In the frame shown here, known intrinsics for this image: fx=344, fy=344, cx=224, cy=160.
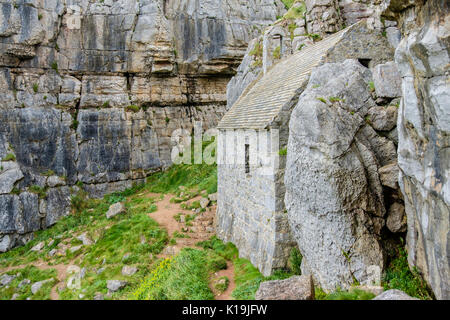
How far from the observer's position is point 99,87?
81.3ft

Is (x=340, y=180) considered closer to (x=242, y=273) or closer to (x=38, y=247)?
(x=242, y=273)

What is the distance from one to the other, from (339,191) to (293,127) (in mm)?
1876

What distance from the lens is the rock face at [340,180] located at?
7457 mm

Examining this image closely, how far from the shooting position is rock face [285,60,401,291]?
7.46m

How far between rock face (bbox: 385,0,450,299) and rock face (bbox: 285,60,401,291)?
1016 millimetres

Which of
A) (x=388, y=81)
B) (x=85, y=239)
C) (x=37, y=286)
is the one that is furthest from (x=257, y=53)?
(x=37, y=286)

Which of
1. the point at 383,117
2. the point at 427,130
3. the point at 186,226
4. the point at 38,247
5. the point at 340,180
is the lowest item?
the point at 38,247

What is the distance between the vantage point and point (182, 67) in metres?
26.5

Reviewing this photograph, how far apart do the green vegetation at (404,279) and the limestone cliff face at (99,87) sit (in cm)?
2074

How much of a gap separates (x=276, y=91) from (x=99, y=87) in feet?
55.6

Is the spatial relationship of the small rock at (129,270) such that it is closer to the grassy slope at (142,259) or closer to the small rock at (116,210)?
the grassy slope at (142,259)

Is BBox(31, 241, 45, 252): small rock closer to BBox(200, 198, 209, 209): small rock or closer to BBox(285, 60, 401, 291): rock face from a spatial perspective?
BBox(200, 198, 209, 209): small rock
